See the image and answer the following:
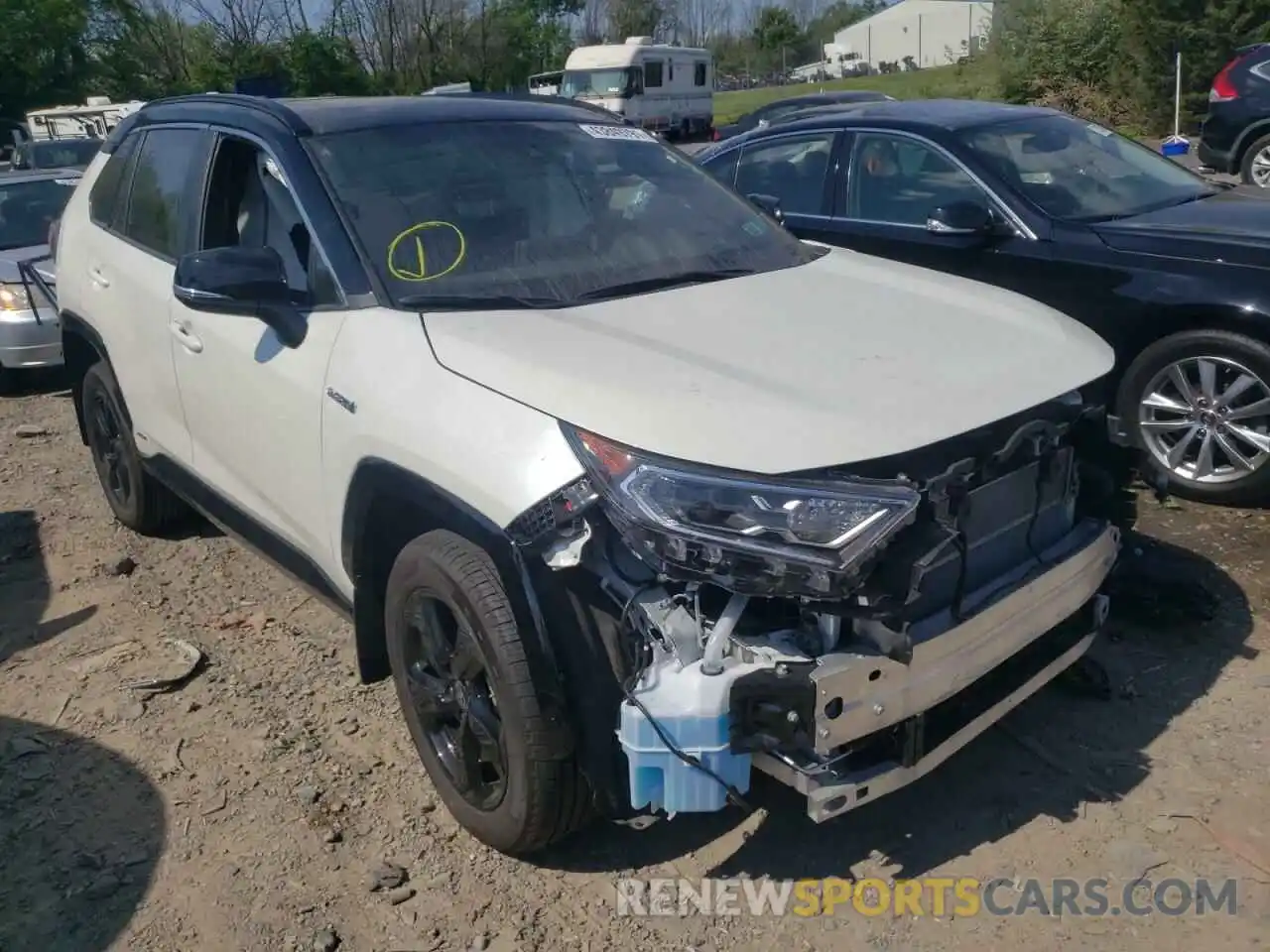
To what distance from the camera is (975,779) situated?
3.25 m

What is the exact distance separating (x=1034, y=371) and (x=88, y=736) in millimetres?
3034

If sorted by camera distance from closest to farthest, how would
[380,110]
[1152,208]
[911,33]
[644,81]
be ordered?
[380,110] < [1152,208] < [644,81] < [911,33]

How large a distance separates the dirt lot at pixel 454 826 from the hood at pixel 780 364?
1135 mm

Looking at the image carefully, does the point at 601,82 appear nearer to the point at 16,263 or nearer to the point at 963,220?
the point at 16,263

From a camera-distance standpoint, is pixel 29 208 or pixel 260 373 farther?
pixel 29 208

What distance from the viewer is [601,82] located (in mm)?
35562

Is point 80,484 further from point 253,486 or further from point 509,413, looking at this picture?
point 509,413

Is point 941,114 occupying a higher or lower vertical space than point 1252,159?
higher

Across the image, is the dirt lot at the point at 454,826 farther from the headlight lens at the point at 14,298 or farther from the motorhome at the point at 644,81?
the motorhome at the point at 644,81

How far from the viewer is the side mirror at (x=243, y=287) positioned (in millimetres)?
3154

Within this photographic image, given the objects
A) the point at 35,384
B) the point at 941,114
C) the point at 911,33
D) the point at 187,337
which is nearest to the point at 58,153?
the point at 35,384

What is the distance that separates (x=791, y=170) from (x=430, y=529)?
161 inches

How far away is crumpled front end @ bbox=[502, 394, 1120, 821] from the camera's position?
2344mm

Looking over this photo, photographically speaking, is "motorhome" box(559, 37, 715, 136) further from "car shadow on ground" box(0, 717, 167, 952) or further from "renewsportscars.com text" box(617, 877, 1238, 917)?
"renewsportscars.com text" box(617, 877, 1238, 917)
